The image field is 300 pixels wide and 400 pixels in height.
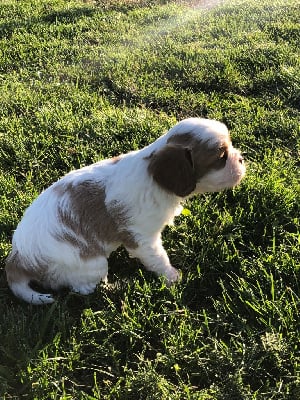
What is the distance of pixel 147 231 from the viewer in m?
3.21

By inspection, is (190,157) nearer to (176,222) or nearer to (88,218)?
(88,218)

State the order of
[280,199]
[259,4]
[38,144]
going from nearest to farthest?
[280,199] → [38,144] → [259,4]

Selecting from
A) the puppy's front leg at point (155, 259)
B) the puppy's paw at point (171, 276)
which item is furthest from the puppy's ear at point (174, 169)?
the puppy's paw at point (171, 276)

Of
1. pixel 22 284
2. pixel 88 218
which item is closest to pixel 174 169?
pixel 88 218

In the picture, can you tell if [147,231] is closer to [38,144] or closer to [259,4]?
[38,144]

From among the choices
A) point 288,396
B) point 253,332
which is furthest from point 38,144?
point 288,396

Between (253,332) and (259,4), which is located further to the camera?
(259,4)

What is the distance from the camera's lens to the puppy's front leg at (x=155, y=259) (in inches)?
129

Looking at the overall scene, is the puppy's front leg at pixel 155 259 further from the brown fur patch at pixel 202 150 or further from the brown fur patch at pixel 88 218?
the brown fur patch at pixel 202 150

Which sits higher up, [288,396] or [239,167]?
[239,167]

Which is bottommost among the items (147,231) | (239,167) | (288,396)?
(288,396)

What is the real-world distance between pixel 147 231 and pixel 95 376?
99 cm

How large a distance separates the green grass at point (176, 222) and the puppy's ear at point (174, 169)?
2.57 feet

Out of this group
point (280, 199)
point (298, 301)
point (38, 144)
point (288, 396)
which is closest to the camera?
point (288, 396)
